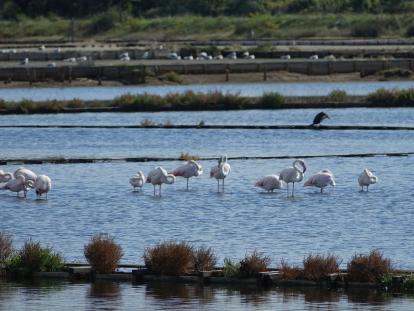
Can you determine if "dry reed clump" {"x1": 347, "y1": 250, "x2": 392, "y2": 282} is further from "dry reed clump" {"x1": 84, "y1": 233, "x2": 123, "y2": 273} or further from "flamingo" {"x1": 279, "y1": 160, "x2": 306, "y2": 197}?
"flamingo" {"x1": 279, "y1": 160, "x2": 306, "y2": 197}

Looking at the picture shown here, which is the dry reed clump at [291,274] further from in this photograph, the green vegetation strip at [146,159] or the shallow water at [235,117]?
the shallow water at [235,117]

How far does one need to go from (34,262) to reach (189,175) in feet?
48.8

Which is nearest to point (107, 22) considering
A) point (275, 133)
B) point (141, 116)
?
point (141, 116)

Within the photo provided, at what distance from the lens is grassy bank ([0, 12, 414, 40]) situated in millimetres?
124438

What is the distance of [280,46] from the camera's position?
11025cm

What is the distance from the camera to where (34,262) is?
22.2m

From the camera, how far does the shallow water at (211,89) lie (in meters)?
77.6

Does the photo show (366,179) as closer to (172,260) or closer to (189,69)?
(172,260)

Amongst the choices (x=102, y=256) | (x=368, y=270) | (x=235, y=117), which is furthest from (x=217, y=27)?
(x=368, y=270)

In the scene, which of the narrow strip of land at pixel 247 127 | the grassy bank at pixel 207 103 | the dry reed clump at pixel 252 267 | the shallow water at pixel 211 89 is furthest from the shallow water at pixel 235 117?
the dry reed clump at pixel 252 267

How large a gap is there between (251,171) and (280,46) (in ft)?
227

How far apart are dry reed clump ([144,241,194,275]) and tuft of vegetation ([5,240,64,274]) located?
168 centimetres

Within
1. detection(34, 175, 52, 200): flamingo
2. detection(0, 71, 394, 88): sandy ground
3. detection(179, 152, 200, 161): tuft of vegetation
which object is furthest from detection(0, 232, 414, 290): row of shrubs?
detection(0, 71, 394, 88): sandy ground

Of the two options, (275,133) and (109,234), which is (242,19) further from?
(109,234)
